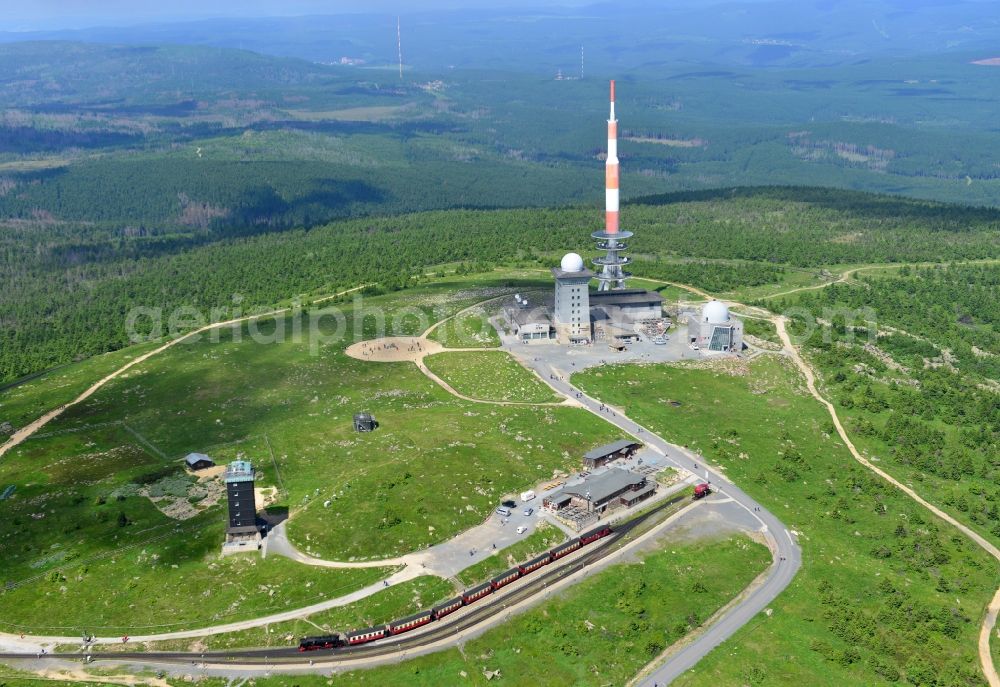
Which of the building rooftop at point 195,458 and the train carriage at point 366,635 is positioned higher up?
the building rooftop at point 195,458

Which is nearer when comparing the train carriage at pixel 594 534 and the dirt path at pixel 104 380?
the train carriage at pixel 594 534

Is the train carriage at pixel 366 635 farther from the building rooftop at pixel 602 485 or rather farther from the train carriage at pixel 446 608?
the building rooftop at pixel 602 485

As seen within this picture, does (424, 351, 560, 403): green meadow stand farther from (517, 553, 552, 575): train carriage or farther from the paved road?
(517, 553, 552, 575): train carriage

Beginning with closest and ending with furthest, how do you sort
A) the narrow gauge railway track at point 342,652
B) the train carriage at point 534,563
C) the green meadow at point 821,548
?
the narrow gauge railway track at point 342,652 < the green meadow at point 821,548 < the train carriage at point 534,563

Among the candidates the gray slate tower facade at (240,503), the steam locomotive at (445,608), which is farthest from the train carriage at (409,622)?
the gray slate tower facade at (240,503)

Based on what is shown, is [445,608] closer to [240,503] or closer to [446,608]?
[446,608]

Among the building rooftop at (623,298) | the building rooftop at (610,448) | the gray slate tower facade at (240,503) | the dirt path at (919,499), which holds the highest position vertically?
the building rooftop at (623,298)

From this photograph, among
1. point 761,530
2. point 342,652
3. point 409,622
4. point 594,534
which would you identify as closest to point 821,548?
point 761,530

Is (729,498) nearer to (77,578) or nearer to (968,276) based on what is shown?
(77,578)
